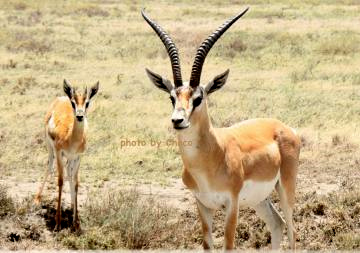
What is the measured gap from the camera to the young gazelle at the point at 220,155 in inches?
239

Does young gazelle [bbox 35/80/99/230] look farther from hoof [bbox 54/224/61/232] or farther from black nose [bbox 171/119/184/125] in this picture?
black nose [bbox 171/119/184/125]

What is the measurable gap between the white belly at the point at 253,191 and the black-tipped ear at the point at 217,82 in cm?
95

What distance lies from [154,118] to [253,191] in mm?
9064

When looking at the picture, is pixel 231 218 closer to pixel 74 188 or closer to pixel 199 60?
pixel 199 60

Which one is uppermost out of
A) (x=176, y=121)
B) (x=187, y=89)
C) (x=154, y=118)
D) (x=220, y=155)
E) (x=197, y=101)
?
(x=187, y=89)

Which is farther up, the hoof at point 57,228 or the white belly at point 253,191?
the white belly at point 253,191

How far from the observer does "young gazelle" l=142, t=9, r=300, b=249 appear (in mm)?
6074

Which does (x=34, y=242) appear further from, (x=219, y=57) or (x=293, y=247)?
(x=219, y=57)

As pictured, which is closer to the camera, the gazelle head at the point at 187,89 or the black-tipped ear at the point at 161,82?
the gazelle head at the point at 187,89

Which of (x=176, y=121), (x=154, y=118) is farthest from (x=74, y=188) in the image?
(x=154, y=118)

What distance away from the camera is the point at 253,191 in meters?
6.62

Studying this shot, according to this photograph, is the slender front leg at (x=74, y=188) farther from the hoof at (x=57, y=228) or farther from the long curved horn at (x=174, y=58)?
the long curved horn at (x=174, y=58)

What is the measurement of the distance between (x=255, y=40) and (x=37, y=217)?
20.4 meters

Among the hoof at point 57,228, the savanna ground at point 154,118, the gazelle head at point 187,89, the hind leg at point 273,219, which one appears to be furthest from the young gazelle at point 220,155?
the hoof at point 57,228
